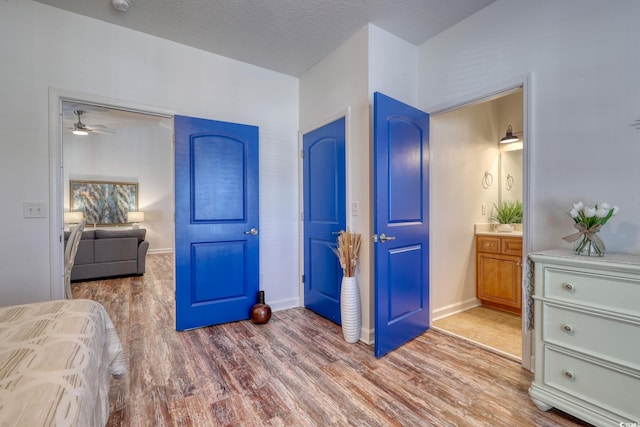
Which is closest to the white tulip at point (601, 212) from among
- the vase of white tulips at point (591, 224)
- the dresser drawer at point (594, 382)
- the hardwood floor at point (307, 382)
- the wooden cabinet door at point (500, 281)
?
the vase of white tulips at point (591, 224)

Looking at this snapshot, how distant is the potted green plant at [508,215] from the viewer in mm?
3289

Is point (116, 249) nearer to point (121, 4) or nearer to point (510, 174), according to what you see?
point (121, 4)

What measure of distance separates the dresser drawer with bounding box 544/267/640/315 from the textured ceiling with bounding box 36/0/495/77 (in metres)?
2.12

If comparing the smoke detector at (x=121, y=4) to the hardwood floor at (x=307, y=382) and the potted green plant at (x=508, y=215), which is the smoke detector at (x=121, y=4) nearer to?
the hardwood floor at (x=307, y=382)

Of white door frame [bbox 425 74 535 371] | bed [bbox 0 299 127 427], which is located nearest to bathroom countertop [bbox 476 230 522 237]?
white door frame [bbox 425 74 535 371]

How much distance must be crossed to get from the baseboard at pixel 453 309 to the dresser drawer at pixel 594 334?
1358mm

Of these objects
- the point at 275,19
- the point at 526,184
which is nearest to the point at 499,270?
the point at 526,184

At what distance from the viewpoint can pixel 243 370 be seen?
2.11m

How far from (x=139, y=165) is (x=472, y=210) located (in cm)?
806

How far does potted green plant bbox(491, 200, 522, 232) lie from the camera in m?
3.29

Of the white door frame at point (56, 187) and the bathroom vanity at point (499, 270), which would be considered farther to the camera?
the bathroom vanity at point (499, 270)

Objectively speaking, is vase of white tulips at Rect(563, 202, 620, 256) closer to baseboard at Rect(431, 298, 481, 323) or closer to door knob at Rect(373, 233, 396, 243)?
door knob at Rect(373, 233, 396, 243)

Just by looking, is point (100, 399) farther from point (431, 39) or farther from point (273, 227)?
point (431, 39)

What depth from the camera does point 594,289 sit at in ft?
4.95
